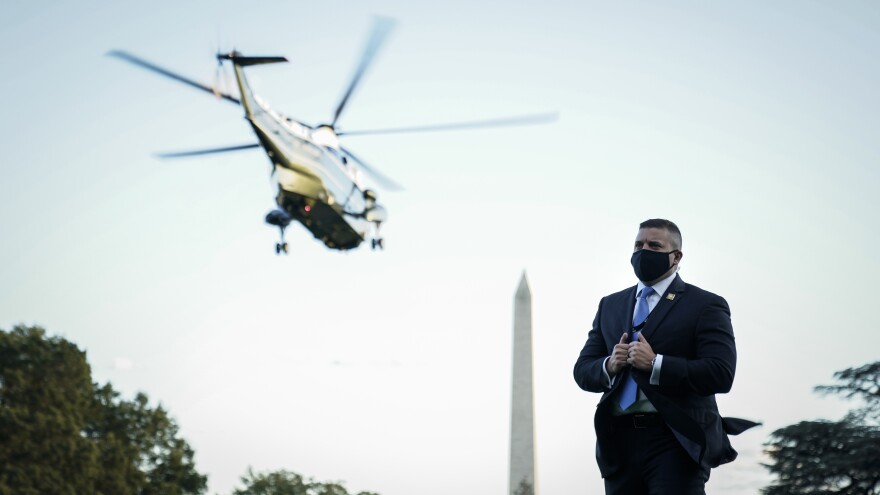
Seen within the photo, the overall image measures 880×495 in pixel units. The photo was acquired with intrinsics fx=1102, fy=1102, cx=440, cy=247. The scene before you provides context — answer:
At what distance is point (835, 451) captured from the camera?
24.0 meters

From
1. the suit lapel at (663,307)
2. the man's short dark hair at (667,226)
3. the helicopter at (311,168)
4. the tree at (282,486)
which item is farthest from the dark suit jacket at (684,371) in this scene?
the tree at (282,486)

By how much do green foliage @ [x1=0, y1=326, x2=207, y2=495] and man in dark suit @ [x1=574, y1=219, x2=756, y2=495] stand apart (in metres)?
30.2

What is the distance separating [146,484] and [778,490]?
2047 cm

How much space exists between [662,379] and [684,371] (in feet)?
0.28

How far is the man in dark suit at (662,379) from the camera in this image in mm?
4117

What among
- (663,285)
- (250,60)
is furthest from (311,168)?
Answer: (663,285)

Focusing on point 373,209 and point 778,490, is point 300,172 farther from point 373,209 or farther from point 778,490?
point 778,490

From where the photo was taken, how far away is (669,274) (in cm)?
455

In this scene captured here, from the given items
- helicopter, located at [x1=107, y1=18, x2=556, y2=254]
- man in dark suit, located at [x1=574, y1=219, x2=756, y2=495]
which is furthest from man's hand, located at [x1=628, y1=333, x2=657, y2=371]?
helicopter, located at [x1=107, y1=18, x2=556, y2=254]

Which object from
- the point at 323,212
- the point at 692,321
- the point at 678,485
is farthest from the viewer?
the point at 323,212

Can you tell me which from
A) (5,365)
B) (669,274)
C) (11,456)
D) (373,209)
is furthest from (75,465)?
(669,274)

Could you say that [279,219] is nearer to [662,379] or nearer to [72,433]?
[72,433]

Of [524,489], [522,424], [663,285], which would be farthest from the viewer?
[522,424]

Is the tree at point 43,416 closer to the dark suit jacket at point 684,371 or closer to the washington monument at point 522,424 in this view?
the washington monument at point 522,424
